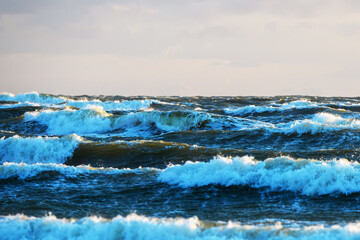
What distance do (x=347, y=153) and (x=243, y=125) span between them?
11.1 metres

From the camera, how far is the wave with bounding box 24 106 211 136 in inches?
1072

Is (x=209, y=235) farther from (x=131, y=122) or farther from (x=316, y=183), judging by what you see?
(x=131, y=122)

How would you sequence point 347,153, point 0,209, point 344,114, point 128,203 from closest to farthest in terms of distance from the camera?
point 0,209, point 128,203, point 347,153, point 344,114

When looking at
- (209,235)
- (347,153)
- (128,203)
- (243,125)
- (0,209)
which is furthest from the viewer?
(243,125)

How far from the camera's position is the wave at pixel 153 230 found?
21.9ft

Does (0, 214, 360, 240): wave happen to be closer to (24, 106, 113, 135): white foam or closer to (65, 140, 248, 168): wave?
(65, 140, 248, 168): wave

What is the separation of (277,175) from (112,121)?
19.5m

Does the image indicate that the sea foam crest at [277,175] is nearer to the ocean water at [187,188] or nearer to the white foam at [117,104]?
the ocean water at [187,188]

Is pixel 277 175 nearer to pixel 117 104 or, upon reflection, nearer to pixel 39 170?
pixel 39 170

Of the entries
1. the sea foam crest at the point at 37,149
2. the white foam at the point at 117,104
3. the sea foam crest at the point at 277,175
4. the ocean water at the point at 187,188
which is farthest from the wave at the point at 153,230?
the white foam at the point at 117,104

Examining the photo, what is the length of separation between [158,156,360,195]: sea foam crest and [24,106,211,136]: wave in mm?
14509

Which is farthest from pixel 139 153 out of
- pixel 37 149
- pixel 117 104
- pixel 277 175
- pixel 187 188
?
pixel 117 104

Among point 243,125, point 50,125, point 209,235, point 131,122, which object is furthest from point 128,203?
point 50,125

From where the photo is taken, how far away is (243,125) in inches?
1017
